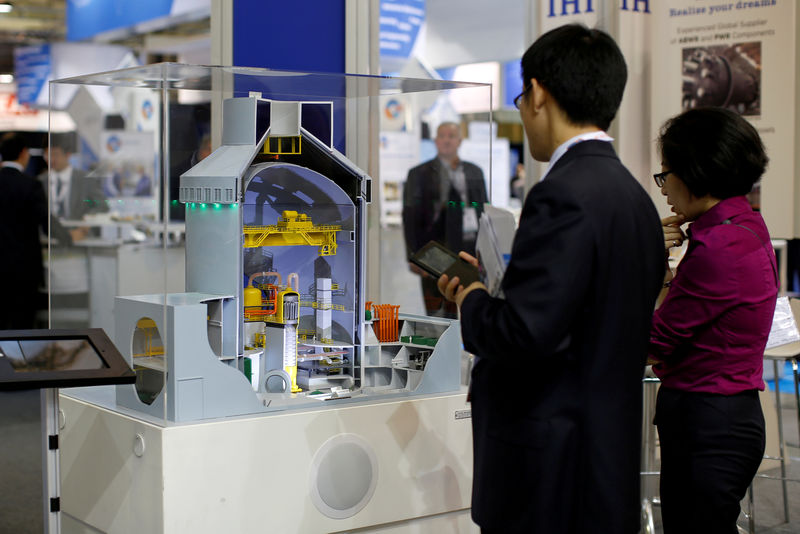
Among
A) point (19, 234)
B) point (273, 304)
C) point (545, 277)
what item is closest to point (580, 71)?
point (545, 277)

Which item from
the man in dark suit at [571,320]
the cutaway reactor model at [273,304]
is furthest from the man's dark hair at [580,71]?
the cutaway reactor model at [273,304]

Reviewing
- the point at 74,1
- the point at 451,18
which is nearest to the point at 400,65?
the point at 451,18

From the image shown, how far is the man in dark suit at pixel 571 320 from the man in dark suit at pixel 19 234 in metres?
5.38

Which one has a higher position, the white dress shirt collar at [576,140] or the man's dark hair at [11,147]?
→ the man's dark hair at [11,147]

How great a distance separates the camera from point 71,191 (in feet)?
9.54

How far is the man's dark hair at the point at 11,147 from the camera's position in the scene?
660cm

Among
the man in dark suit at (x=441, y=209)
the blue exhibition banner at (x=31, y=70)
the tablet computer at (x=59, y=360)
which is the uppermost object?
the blue exhibition banner at (x=31, y=70)

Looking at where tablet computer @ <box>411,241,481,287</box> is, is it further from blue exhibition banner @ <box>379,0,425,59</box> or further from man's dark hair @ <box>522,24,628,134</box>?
blue exhibition banner @ <box>379,0,425,59</box>

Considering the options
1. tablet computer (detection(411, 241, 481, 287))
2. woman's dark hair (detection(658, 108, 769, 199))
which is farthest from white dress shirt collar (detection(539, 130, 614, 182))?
woman's dark hair (detection(658, 108, 769, 199))

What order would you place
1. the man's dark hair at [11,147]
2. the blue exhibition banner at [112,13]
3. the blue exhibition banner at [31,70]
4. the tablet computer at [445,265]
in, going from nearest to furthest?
the tablet computer at [445,265] → the blue exhibition banner at [112,13] → the man's dark hair at [11,147] → the blue exhibition banner at [31,70]

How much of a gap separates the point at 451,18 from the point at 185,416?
6628 millimetres

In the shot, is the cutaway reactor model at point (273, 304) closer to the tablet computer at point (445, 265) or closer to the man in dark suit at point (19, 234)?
the tablet computer at point (445, 265)

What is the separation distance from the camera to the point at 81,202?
289cm

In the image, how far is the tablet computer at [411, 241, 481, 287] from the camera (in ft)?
6.48
